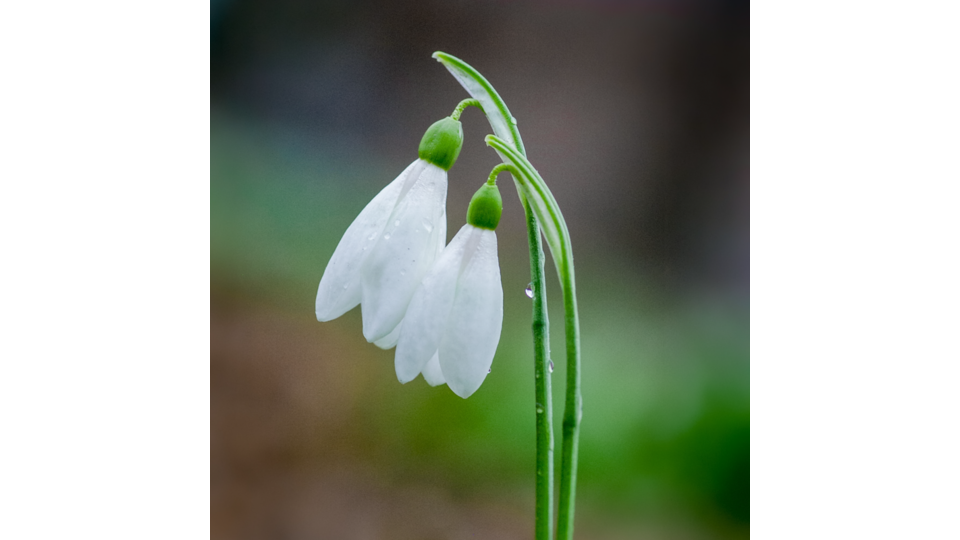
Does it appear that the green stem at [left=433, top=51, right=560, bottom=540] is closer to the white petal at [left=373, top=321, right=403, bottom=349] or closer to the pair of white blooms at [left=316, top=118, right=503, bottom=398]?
the pair of white blooms at [left=316, top=118, right=503, bottom=398]

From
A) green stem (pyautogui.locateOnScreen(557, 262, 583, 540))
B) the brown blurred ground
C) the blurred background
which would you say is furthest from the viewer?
the brown blurred ground

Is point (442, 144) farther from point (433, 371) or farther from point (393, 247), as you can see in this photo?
point (433, 371)

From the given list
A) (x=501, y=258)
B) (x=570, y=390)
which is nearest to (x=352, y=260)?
(x=570, y=390)

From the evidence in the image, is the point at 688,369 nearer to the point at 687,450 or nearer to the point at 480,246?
the point at 687,450

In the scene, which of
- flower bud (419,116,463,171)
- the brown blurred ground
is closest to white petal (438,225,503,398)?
flower bud (419,116,463,171)

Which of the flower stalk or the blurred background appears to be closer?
the flower stalk

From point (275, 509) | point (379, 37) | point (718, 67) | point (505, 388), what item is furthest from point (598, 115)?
point (275, 509)

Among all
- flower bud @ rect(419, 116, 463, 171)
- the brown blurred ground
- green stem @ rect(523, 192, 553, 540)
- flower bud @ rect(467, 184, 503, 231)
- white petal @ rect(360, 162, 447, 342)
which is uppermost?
flower bud @ rect(419, 116, 463, 171)

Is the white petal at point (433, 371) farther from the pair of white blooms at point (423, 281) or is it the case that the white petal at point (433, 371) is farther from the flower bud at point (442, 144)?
the flower bud at point (442, 144)
